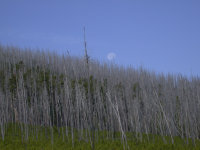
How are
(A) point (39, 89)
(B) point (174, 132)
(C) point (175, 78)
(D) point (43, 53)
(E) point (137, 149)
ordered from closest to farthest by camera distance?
(E) point (137, 149), (B) point (174, 132), (A) point (39, 89), (C) point (175, 78), (D) point (43, 53)

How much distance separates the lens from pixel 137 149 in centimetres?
626

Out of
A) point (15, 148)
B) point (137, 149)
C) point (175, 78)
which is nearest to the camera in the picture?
point (137, 149)

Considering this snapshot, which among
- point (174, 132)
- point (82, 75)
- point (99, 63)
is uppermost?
point (99, 63)

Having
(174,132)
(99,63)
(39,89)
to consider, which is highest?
(99,63)

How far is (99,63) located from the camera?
62.5 ft

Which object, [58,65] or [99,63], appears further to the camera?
[99,63]

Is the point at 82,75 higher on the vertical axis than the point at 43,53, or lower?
lower

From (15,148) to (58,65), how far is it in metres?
11.0

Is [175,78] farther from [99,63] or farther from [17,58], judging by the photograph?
[17,58]

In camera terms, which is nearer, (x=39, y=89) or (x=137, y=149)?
(x=137, y=149)

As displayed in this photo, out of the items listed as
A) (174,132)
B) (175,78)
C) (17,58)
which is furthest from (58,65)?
(174,132)

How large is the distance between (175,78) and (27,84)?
11.2m

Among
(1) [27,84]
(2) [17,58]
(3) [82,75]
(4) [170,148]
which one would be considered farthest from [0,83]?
(4) [170,148]

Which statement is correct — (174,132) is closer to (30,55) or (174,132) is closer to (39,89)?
(39,89)
